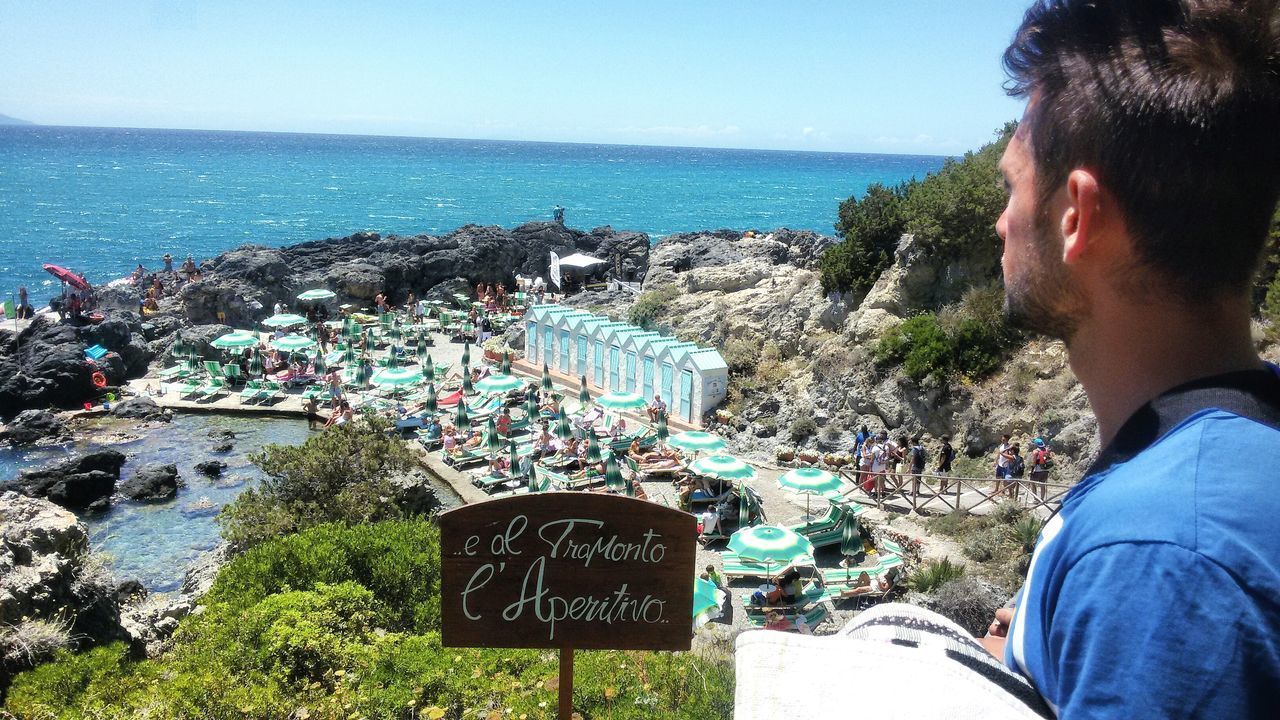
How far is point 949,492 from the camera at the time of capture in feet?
50.4

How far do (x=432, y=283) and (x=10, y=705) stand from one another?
116ft

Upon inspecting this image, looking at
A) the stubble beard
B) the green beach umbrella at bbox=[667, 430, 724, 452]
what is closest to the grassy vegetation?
the green beach umbrella at bbox=[667, 430, 724, 452]

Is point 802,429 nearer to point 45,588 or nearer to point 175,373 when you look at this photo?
point 45,588

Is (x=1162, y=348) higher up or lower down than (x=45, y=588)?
higher up

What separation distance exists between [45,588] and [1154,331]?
29.7 feet

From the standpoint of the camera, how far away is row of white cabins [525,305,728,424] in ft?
68.0

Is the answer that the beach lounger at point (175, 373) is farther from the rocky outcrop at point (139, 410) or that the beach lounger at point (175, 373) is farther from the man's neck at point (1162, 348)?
the man's neck at point (1162, 348)

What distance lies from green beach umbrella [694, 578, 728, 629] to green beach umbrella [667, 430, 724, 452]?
5313mm

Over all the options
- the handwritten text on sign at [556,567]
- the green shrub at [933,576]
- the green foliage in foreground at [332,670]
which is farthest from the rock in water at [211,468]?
the handwritten text on sign at [556,567]

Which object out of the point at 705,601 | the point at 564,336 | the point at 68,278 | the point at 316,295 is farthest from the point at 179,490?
the point at 68,278

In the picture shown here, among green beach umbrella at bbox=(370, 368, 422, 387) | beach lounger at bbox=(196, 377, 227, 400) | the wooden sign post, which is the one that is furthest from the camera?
beach lounger at bbox=(196, 377, 227, 400)

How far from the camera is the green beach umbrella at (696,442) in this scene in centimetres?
1644

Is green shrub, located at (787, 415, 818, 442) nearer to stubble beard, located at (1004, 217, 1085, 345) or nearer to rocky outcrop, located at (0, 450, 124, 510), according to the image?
rocky outcrop, located at (0, 450, 124, 510)

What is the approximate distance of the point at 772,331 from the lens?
23734 mm
